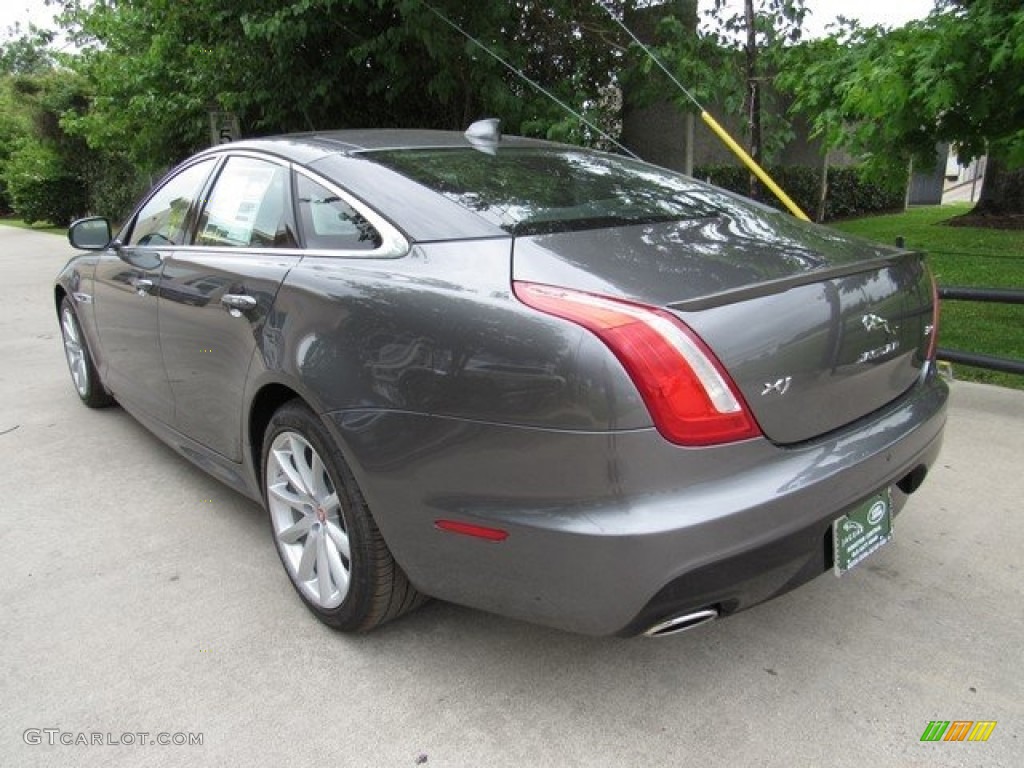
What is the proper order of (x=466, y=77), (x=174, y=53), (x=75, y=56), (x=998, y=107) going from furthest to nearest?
(x=75, y=56)
(x=174, y=53)
(x=466, y=77)
(x=998, y=107)

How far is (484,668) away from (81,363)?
379 cm

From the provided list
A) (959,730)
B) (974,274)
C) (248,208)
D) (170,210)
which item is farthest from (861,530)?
(974,274)

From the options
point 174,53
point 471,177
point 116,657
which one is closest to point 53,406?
point 116,657

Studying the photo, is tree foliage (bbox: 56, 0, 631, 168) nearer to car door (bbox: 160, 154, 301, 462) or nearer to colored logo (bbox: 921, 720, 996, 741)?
car door (bbox: 160, 154, 301, 462)

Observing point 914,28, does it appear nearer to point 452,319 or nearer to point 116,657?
point 452,319

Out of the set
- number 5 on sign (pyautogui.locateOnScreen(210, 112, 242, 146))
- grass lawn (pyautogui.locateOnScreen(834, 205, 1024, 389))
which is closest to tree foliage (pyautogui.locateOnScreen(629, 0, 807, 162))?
grass lawn (pyautogui.locateOnScreen(834, 205, 1024, 389))

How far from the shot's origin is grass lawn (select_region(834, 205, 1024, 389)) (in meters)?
5.75

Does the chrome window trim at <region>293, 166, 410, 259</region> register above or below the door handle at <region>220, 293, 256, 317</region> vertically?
above

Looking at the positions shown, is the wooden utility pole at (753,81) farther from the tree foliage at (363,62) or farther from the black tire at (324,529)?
the black tire at (324,529)

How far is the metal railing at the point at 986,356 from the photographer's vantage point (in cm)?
439

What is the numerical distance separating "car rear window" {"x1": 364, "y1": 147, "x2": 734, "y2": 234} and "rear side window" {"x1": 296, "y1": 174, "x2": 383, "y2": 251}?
Result: 224 millimetres

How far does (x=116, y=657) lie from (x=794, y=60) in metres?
5.73

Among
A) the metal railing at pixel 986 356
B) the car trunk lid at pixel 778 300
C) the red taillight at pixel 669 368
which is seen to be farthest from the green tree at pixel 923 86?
the red taillight at pixel 669 368

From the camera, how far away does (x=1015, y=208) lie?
42.5 feet
